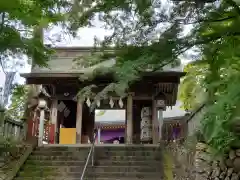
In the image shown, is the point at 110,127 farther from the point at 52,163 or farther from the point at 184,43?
the point at 184,43

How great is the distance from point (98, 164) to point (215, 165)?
4.75 meters

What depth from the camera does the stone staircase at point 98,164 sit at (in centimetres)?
1114

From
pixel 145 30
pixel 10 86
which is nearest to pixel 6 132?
pixel 10 86

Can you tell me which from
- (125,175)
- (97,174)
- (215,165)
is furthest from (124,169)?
(215,165)

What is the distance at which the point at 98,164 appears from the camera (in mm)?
12102

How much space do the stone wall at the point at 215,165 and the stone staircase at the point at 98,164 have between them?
7.89ft

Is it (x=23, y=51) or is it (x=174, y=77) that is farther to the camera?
(x=174, y=77)

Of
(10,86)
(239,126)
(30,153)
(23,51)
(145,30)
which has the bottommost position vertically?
(30,153)

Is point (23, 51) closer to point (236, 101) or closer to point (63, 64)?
point (236, 101)

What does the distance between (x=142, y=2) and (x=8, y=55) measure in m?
2.86

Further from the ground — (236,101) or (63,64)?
(63,64)

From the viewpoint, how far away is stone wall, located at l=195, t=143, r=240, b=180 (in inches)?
297

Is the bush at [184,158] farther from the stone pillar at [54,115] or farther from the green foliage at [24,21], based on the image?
the stone pillar at [54,115]

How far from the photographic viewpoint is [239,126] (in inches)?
245
